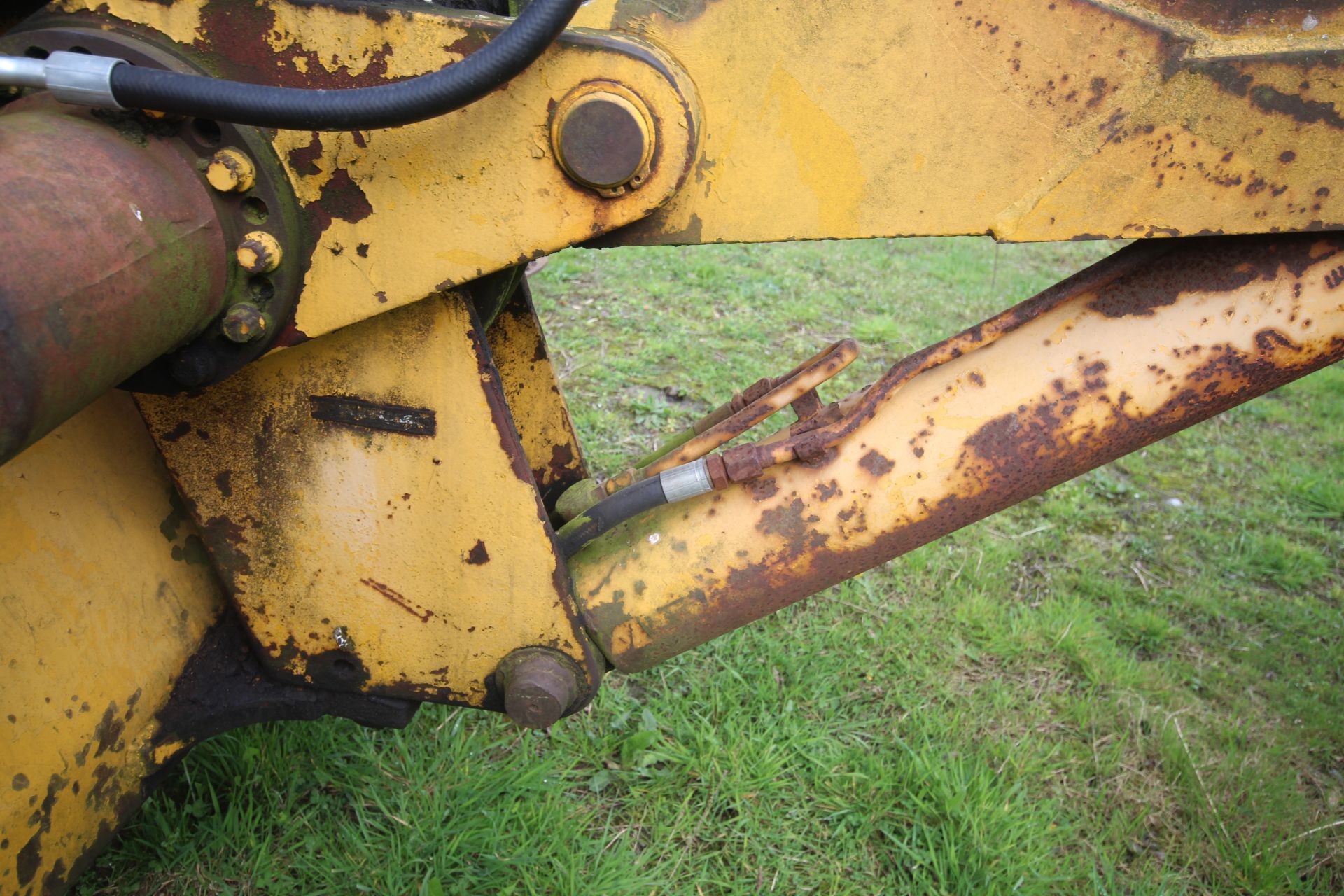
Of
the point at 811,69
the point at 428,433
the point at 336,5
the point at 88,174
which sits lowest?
the point at 428,433

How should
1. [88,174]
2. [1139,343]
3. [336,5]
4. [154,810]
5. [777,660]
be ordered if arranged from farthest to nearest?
[777,660]
[154,810]
[1139,343]
[336,5]
[88,174]

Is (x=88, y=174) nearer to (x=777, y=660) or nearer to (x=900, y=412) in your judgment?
(x=900, y=412)

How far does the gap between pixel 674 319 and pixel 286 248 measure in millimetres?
3188

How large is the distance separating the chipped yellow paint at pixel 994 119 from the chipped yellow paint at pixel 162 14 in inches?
17.0

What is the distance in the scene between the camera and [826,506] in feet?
4.16

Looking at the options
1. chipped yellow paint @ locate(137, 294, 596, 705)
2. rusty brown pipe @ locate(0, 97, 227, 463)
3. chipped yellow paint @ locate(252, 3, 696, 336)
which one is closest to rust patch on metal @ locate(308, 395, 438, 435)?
chipped yellow paint @ locate(137, 294, 596, 705)

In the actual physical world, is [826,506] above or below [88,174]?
below

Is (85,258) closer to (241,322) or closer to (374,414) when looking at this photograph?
(241,322)

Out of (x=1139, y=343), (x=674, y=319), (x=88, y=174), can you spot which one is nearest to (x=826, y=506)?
(x=1139, y=343)

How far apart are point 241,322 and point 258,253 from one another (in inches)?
3.2

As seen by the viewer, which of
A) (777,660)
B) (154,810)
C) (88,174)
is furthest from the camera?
(777,660)

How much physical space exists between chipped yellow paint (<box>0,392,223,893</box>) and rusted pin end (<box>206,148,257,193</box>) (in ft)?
1.47

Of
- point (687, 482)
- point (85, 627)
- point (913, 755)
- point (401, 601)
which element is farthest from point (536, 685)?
point (913, 755)

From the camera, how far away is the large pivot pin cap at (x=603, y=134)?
1.00 meters
